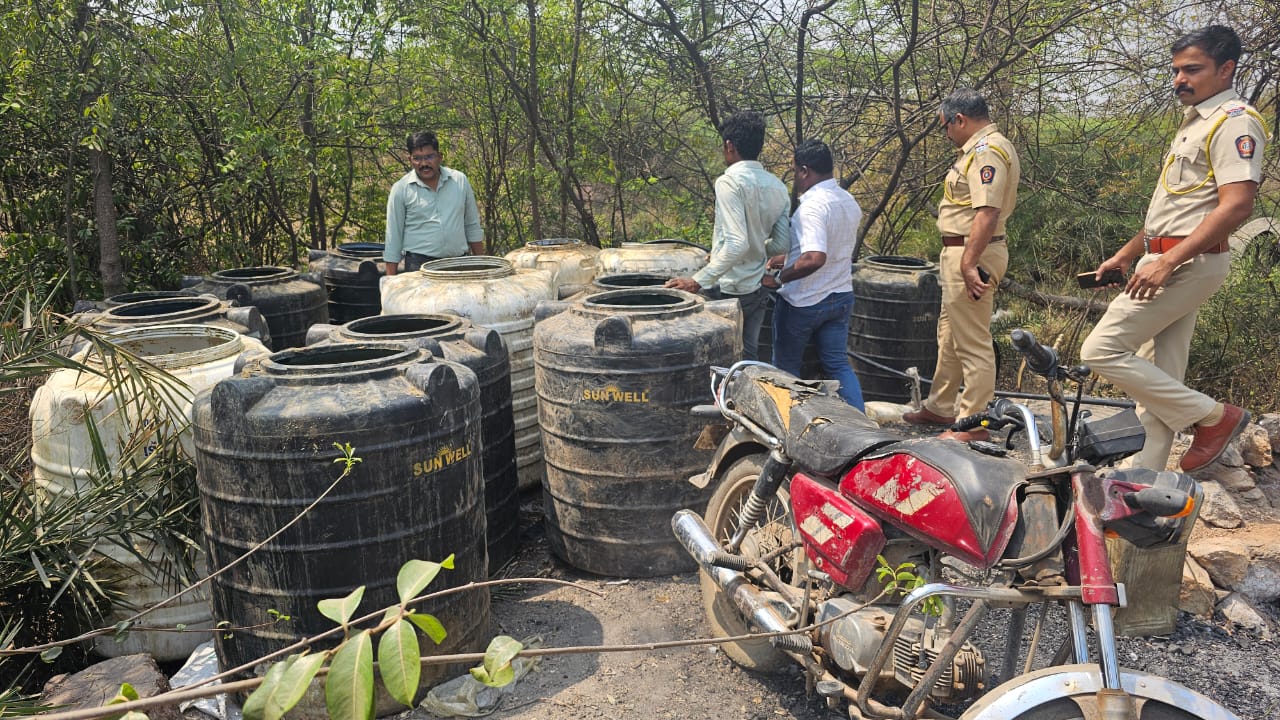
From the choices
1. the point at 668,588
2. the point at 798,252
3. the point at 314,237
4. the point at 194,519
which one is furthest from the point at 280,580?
the point at 314,237

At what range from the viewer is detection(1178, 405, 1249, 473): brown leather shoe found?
419 cm

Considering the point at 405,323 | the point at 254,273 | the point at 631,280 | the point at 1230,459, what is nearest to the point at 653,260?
the point at 631,280

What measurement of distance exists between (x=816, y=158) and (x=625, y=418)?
7.17 ft

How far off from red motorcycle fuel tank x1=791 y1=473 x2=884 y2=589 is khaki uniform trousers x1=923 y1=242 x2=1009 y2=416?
2786mm

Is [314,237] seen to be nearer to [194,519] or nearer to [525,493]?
[525,493]

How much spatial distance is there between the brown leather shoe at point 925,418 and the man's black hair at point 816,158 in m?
1.66

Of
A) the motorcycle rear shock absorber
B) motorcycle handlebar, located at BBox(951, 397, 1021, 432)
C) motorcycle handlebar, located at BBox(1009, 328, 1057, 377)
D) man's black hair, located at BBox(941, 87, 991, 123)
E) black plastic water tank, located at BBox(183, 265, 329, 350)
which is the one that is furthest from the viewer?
black plastic water tank, located at BBox(183, 265, 329, 350)

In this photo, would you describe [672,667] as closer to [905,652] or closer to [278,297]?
[905,652]

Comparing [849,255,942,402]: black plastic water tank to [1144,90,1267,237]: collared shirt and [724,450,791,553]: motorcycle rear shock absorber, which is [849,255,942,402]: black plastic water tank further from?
[724,450,791,553]: motorcycle rear shock absorber

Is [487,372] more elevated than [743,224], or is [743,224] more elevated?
[743,224]

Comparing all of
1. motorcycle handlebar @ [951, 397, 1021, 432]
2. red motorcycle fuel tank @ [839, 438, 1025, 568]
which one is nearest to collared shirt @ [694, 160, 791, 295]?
red motorcycle fuel tank @ [839, 438, 1025, 568]

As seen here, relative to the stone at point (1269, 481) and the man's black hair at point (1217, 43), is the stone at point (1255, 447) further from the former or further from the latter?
the man's black hair at point (1217, 43)

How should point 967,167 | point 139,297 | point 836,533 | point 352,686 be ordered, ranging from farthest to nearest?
point 967,167
point 139,297
point 836,533
point 352,686

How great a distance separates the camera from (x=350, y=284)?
657 centimetres
